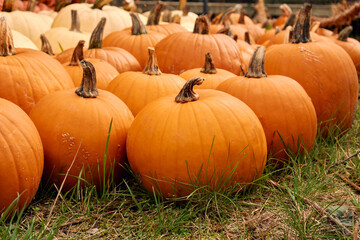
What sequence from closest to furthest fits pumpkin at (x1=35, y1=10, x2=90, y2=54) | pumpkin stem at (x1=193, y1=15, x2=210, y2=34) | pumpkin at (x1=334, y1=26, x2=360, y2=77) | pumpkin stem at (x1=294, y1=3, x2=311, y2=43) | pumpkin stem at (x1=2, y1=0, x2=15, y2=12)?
pumpkin stem at (x1=294, y1=3, x2=311, y2=43)
pumpkin stem at (x1=193, y1=15, x2=210, y2=34)
pumpkin at (x1=35, y1=10, x2=90, y2=54)
pumpkin at (x1=334, y1=26, x2=360, y2=77)
pumpkin stem at (x1=2, y1=0, x2=15, y2=12)

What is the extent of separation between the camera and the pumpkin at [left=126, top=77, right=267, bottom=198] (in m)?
2.14

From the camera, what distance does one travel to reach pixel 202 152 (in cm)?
213

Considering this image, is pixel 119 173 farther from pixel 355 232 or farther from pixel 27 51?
pixel 355 232

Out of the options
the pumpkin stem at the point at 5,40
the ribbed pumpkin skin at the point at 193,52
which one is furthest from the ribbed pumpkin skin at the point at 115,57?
the pumpkin stem at the point at 5,40

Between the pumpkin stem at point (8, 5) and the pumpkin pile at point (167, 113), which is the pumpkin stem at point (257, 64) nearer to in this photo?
the pumpkin pile at point (167, 113)

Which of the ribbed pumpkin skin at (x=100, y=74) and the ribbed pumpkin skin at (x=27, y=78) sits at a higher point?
the ribbed pumpkin skin at (x=27, y=78)

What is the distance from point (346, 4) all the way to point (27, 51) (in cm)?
540

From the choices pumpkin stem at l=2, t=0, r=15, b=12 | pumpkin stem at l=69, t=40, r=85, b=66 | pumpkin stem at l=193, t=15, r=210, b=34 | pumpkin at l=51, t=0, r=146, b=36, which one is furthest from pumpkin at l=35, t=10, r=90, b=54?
pumpkin stem at l=69, t=40, r=85, b=66

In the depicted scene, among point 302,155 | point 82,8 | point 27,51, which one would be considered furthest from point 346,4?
point 27,51

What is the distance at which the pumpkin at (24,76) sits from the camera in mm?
2586

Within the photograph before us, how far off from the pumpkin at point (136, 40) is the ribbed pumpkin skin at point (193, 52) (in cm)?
34

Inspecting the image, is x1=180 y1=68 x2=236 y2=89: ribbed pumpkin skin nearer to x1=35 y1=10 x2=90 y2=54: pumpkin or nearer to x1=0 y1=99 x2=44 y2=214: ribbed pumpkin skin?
x1=0 y1=99 x2=44 y2=214: ribbed pumpkin skin

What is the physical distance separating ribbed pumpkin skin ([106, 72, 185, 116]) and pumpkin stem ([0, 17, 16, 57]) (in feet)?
2.18

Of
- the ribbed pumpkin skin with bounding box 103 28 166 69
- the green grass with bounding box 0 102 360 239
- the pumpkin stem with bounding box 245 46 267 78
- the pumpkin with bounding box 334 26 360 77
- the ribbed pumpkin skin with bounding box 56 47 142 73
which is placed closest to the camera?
the green grass with bounding box 0 102 360 239
